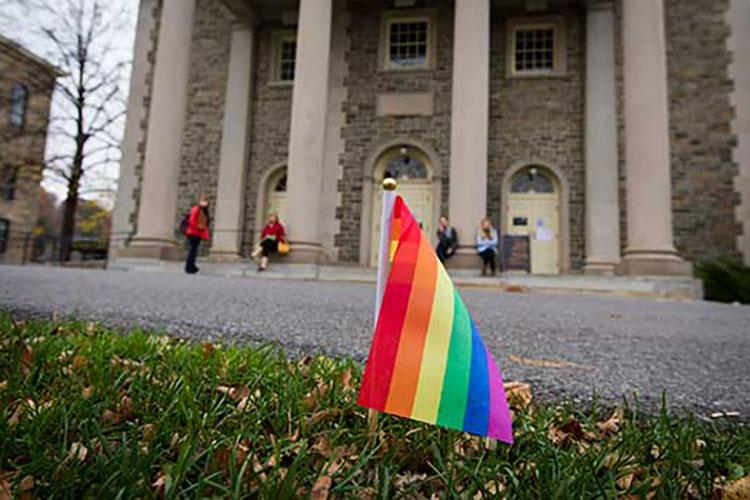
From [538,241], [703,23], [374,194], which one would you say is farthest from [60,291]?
[703,23]

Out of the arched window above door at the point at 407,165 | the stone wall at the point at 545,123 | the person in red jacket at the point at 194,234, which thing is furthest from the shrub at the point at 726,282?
the person in red jacket at the point at 194,234

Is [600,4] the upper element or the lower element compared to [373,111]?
upper

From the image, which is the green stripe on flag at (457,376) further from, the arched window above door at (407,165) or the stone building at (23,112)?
the stone building at (23,112)

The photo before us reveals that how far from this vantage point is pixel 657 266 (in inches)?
432

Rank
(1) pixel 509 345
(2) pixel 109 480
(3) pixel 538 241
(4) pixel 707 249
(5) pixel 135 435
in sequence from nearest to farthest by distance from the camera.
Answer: (2) pixel 109 480
(5) pixel 135 435
(1) pixel 509 345
(4) pixel 707 249
(3) pixel 538 241

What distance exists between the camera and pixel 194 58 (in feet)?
59.6

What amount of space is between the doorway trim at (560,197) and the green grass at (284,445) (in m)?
13.7

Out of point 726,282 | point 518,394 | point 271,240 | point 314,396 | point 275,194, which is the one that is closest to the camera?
point 314,396

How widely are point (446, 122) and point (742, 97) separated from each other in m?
8.42

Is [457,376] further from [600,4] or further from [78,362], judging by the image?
[600,4]

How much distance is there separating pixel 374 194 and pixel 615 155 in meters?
7.27

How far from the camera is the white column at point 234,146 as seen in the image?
55.8 ft

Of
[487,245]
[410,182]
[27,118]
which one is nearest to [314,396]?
[487,245]

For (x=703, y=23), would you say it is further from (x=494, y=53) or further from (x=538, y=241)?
(x=538, y=241)
